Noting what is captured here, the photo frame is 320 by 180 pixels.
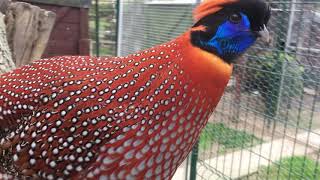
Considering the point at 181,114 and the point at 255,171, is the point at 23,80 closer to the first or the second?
the point at 181,114

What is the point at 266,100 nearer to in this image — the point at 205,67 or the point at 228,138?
the point at 228,138

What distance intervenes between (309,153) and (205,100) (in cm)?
222

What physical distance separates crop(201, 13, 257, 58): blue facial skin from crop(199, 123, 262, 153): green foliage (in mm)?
2019

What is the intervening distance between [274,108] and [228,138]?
2.76 feet

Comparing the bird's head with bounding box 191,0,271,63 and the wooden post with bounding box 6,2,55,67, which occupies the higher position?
the bird's head with bounding box 191,0,271,63

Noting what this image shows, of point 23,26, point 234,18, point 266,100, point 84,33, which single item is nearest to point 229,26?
point 234,18

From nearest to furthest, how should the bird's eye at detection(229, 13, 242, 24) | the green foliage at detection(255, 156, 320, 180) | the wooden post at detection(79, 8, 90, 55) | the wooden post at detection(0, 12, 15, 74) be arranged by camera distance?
the bird's eye at detection(229, 13, 242, 24) < the wooden post at detection(0, 12, 15, 74) < the green foliage at detection(255, 156, 320, 180) < the wooden post at detection(79, 8, 90, 55)

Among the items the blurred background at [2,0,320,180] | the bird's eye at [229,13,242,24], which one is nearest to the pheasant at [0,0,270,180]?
the bird's eye at [229,13,242,24]

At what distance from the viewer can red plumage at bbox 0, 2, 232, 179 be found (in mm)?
1561

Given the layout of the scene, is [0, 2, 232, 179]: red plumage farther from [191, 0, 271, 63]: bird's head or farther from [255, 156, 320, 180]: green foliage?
[255, 156, 320, 180]: green foliage

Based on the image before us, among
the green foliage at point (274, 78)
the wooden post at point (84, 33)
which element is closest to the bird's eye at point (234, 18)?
the green foliage at point (274, 78)

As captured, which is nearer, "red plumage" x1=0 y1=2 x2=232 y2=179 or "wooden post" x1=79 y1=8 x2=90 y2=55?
"red plumage" x1=0 y1=2 x2=232 y2=179

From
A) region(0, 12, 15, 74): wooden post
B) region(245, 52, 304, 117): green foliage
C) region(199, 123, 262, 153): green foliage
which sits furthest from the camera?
region(199, 123, 262, 153): green foliage

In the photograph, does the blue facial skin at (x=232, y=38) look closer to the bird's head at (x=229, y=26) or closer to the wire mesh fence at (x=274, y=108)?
the bird's head at (x=229, y=26)
